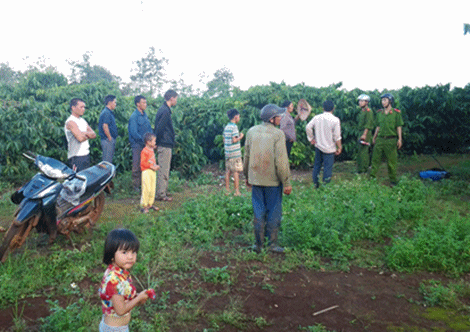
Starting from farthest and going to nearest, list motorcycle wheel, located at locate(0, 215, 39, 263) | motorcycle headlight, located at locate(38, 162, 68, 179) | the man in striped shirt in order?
the man in striped shirt
motorcycle headlight, located at locate(38, 162, 68, 179)
motorcycle wheel, located at locate(0, 215, 39, 263)

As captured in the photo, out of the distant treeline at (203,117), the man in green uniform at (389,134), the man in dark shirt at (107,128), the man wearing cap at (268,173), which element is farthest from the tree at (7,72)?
the man wearing cap at (268,173)

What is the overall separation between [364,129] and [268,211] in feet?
18.3

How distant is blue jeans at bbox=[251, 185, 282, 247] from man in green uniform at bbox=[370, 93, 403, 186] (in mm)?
4325

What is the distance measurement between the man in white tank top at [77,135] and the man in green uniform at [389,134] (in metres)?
5.66

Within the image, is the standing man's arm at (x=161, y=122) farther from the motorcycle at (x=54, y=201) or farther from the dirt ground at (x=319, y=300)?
the dirt ground at (x=319, y=300)

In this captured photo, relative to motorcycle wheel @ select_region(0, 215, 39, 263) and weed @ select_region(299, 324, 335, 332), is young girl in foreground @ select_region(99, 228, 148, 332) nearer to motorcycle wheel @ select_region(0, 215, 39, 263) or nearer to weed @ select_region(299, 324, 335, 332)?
weed @ select_region(299, 324, 335, 332)

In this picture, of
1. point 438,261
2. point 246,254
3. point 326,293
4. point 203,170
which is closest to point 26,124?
point 203,170

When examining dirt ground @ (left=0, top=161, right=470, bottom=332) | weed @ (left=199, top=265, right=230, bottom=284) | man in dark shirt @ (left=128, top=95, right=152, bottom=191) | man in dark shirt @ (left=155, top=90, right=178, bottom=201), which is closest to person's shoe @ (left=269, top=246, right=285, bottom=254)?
dirt ground @ (left=0, top=161, right=470, bottom=332)

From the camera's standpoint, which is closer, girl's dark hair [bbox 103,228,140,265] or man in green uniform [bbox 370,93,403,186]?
girl's dark hair [bbox 103,228,140,265]

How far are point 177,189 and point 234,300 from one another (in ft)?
Answer: 16.7

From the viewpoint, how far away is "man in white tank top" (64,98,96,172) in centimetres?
631

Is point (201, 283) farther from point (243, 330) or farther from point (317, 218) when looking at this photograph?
point (317, 218)

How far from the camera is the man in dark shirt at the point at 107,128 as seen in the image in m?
7.80

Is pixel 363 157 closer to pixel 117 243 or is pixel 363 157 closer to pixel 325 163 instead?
pixel 325 163
